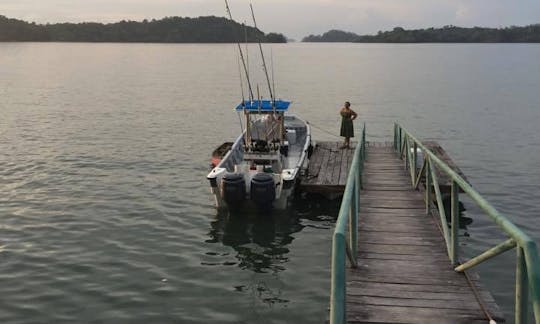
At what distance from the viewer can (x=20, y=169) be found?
2023 centimetres

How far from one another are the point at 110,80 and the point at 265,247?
56838 mm

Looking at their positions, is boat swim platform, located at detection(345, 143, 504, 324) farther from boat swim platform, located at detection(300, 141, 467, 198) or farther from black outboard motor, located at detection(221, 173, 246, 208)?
boat swim platform, located at detection(300, 141, 467, 198)

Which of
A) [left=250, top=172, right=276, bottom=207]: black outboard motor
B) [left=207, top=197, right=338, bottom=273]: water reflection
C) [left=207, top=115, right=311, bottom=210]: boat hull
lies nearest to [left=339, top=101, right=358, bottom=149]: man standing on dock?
[left=207, top=115, right=311, bottom=210]: boat hull

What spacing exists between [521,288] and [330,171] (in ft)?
40.7

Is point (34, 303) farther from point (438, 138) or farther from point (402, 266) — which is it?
point (438, 138)

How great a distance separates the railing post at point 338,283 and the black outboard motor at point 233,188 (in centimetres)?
913

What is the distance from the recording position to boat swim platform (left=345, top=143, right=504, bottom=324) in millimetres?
6051

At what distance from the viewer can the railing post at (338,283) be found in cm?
479

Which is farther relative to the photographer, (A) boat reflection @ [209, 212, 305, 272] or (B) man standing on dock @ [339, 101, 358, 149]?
(B) man standing on dock @ [339, 101, 358, 149]

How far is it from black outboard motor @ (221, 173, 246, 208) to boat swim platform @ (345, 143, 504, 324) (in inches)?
169

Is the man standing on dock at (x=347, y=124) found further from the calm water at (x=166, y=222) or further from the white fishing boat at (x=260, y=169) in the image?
the calm water at (x=166, y=222)

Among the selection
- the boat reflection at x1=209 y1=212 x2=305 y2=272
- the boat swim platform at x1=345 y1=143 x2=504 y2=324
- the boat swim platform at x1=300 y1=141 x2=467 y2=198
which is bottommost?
the boat reflection at x1=209 y1=212 x2=305 y2=272

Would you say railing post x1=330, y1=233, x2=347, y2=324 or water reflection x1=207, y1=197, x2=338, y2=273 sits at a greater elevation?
railing post x1=330, y1=233, x2=347, y2=324

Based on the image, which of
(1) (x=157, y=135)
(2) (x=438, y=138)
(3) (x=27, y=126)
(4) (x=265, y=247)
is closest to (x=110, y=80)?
(3) (x=27, y=126)
